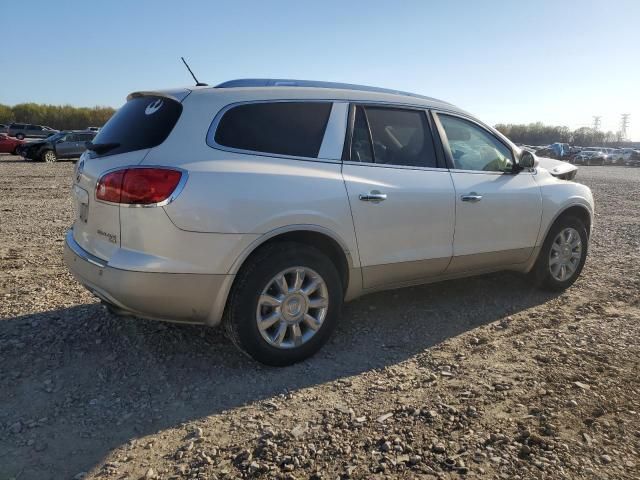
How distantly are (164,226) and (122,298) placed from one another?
52 cm

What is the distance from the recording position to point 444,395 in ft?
10.6

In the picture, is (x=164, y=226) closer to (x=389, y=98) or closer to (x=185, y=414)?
(x=185, y=414)

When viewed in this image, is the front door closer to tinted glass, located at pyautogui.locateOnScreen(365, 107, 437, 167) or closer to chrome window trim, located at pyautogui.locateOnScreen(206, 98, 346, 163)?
tinted glass, located at pyautogui.locateOnScreen(365, 107, 437, 167)

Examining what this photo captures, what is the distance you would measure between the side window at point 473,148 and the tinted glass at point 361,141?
860 mm

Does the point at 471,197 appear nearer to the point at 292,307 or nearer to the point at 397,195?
the point at 397,195

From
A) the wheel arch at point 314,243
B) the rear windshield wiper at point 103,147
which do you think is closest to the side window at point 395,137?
the wheel arch at point 314,243

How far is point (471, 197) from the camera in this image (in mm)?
4320

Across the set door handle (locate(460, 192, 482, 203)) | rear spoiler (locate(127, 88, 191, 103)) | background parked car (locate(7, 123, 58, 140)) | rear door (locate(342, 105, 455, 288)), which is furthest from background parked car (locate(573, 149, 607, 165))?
rear spoiler (locate(127, 88, 191, 103))

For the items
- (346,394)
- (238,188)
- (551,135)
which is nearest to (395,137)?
(238,188)

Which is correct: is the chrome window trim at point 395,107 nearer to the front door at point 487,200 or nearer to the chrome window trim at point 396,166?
the chrome window trim at point 396,166

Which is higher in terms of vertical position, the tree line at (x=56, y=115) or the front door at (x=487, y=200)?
the tree line at (x=56, y=115)

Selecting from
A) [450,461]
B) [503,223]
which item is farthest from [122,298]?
[503,223]

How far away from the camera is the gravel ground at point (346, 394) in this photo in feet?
8.44

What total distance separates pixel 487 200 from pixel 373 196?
1.27 meters
